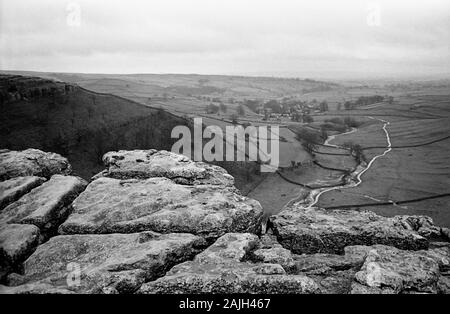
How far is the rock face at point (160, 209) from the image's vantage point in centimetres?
1562

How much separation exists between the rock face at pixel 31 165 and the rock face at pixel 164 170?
3.40 metres

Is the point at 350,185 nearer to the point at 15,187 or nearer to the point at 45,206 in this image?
the point at 45,206

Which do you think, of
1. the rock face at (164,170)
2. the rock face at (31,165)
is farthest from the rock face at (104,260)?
the rock face at (31,165)

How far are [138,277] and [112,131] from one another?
61669mm

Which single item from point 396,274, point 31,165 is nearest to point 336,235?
point 396,274

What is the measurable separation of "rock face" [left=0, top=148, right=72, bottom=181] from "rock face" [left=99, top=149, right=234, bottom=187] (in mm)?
3397

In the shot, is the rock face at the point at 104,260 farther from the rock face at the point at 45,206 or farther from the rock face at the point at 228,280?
the rock face at the point at 45,206

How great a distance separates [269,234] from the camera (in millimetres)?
17891

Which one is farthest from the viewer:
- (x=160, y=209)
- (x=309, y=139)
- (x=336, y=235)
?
(x=309, y=139)

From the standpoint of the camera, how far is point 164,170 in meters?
21.6

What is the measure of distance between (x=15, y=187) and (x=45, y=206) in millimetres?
3400
